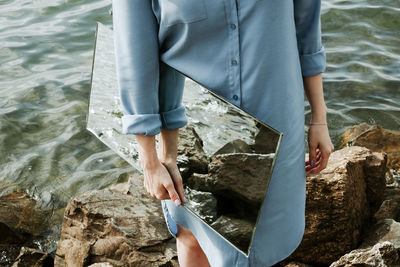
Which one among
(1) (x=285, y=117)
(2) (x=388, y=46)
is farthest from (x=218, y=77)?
(2) (x=388, y=46)

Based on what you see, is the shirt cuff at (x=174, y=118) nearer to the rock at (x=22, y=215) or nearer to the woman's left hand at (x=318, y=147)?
the woman's left hand at (x=318, y=147)

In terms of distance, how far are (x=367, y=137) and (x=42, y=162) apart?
3.57 m

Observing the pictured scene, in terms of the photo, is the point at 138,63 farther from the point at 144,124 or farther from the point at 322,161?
the point at 322,161

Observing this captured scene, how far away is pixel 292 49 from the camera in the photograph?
63.0 inches

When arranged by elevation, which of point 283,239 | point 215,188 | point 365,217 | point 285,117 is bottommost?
point 365,217

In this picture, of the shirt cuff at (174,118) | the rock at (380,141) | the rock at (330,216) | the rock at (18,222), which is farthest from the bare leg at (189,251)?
the rock at (380,141)

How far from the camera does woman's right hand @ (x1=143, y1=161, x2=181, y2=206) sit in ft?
5.46

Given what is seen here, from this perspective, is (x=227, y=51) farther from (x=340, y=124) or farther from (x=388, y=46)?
(x=388, y=46)

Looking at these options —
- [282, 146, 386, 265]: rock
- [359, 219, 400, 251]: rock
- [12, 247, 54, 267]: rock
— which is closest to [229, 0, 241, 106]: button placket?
[282, 146, 386, 265]: rock

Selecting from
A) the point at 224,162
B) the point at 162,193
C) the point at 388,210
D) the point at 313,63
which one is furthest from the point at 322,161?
the point at 388,210

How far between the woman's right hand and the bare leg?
34 cm

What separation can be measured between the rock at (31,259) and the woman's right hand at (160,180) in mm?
2141

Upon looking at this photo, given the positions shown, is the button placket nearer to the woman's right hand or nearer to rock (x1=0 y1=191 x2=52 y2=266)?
the woman's right hand

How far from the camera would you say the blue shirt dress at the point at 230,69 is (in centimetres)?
151
